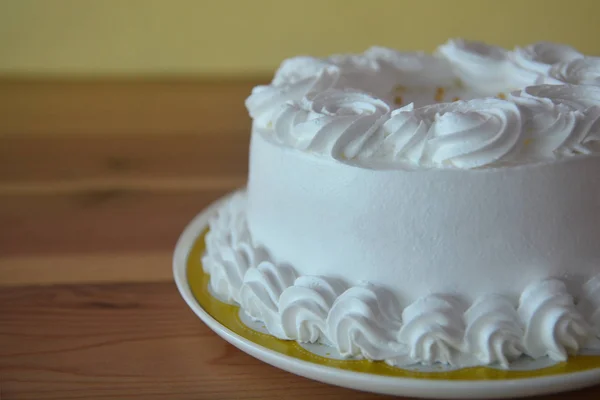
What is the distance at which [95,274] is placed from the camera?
1.68 m

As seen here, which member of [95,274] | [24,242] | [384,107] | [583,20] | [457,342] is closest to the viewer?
[457,342]

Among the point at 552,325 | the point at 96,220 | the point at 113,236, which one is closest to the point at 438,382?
the point at 552,325

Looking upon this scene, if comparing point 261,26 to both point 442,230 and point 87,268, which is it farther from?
point 442,230

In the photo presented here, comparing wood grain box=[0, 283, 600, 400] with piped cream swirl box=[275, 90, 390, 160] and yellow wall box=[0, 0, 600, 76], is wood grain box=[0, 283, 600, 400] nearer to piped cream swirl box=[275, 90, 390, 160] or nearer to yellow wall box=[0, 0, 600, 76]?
piped cream swirl box=[275, 90, 390, 160]

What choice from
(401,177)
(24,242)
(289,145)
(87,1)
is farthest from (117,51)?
(401,177)

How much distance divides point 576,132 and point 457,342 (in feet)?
1.25

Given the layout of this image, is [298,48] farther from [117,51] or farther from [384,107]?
[384,107]

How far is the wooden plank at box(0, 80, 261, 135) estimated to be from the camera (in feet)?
9.29

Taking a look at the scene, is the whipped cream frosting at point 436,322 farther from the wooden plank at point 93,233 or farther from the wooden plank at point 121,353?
the wooden plank at point 93,233

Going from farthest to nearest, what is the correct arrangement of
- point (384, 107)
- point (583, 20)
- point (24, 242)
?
point (583, 20) < point (24, 242) < point (384, 107)

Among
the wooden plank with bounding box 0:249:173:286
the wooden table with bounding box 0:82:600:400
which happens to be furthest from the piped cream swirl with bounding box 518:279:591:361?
the wooden plank with bounding box 0:249:173:286

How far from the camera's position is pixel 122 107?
10.0ft

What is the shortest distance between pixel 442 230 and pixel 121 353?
0.62m

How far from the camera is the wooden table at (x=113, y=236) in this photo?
1285 millimetres
